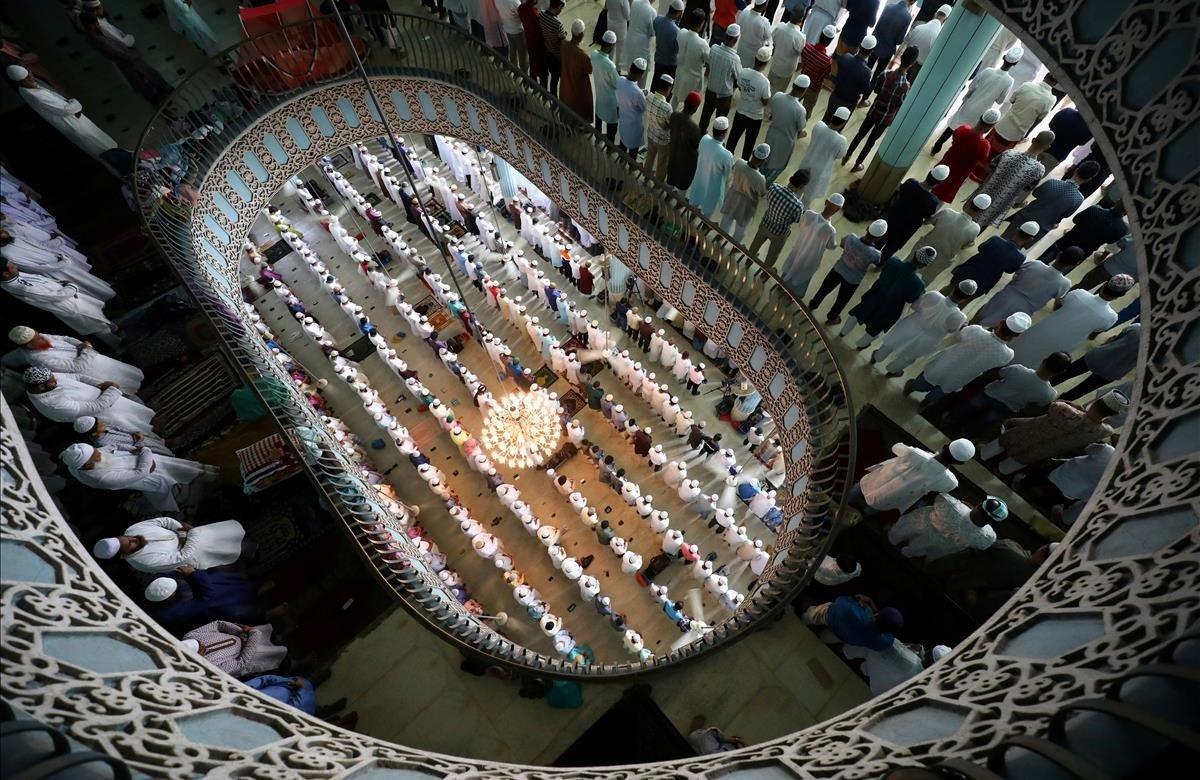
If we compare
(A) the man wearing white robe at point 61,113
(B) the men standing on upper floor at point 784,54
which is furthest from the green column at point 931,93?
(A) the man wearing white robe at point 61,113

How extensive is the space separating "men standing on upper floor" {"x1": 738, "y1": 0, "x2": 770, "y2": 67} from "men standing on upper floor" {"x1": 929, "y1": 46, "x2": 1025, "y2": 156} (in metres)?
2.23

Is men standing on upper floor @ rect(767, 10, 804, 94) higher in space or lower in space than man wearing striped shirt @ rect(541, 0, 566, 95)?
lower

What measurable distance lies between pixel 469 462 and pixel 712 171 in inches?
162

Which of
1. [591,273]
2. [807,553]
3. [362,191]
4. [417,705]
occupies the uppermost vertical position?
[362,191]

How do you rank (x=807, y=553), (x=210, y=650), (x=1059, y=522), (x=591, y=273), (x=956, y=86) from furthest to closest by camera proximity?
(x=591, y=273) < (x=956, y=86) < (x=1059, y=522) < (x=210, y=650) < (x=807, y=553)

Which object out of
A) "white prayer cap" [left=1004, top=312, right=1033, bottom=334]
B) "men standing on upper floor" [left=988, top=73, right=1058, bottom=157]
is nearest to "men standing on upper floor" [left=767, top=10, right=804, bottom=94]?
"men standing on upper floor" [left=988, top=73, right=1058, bottom=157]

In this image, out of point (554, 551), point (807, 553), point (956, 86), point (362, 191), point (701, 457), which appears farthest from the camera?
point (362, 191)

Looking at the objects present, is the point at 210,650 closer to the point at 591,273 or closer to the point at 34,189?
the point at 591,273

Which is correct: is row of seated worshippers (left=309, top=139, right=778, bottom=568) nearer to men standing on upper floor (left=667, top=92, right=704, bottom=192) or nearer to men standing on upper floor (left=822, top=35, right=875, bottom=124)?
men standing on upper floor (left=667, top=92, right=704, bottom=192)

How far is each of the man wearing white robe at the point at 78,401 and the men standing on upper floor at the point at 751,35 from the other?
24.1 feet

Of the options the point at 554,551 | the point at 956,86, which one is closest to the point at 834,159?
the point at 956,86

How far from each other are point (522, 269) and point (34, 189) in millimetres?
6283

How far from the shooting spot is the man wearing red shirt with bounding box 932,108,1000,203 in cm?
581

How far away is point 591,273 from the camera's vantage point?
7.23m
